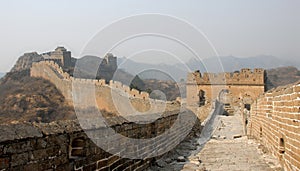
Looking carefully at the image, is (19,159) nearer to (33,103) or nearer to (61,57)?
(33,103)

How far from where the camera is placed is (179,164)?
21.8ft

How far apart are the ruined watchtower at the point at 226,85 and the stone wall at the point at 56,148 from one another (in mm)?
31090

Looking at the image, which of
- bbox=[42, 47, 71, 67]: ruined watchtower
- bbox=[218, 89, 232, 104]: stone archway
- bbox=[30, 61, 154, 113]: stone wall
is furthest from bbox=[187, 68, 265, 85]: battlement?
bbox=[42, 47, 71, 67]: ruined watchtower

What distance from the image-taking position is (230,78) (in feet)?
121

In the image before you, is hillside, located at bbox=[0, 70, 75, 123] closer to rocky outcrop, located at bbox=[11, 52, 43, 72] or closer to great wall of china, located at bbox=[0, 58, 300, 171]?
rocky outcrop, located at bbox=[11, 52, 43, 72]

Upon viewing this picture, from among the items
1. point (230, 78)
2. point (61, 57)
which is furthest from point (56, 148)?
point (61, 57)

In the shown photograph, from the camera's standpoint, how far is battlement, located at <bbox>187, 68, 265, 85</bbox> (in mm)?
35844

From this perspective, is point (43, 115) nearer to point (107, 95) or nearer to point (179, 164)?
point (107, 95)

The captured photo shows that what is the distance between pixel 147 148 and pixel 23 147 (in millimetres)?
3329

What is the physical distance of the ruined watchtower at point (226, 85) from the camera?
35.8m

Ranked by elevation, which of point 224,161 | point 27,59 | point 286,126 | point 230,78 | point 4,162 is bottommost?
point 224,161

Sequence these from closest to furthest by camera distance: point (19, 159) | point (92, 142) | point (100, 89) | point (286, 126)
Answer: point (19, 159), point (92, 142), point (286, 126), point (100, 89)

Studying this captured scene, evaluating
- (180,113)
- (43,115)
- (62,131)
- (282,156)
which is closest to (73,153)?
(62,131)

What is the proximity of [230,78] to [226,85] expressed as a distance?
2.73ft
